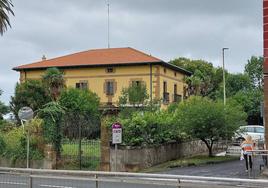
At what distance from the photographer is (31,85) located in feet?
177

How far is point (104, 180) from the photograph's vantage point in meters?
9.77

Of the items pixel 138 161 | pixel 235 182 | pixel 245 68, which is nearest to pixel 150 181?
pixel 235 182

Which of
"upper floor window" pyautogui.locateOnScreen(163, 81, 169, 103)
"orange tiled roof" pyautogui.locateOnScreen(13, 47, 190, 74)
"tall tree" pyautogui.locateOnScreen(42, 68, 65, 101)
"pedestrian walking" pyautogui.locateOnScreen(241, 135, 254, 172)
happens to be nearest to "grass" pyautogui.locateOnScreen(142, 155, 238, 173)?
"pedestrian walking" pyautogui.locateOnScreen(241, 135, 254, 172)

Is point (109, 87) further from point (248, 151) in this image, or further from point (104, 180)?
point (104, 180)

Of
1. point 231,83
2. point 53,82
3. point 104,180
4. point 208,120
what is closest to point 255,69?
point 231,83

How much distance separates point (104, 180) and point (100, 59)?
5683cm

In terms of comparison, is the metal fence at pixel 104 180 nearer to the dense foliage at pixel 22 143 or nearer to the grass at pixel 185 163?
the grass at pixel 185 163

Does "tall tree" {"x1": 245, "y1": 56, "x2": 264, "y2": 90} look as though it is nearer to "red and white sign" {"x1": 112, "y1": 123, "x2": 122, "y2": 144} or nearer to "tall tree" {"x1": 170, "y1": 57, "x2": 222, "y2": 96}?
"tall tree" {"x1": 170, "y1": 57, "x2": 222, "y2": 96}

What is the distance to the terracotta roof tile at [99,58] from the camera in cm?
6388

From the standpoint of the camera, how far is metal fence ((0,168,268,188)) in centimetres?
783

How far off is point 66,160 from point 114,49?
140 ft

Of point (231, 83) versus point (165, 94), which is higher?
point (231, 83)

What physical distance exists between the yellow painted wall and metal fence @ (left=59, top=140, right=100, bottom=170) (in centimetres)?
3503

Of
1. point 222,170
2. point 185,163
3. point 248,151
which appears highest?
point 248,151
